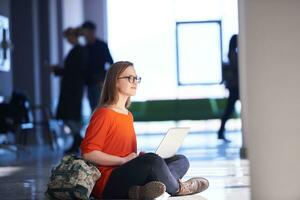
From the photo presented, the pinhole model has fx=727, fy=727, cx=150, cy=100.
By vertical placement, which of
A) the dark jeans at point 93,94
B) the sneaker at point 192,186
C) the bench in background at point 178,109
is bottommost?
the bench in background at point 178,109

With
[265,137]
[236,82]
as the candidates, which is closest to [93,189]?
[265,137]

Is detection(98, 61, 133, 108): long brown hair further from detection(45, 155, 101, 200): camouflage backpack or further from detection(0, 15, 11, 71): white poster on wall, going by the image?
detection(0, 15, 11, 71): white poster on wall

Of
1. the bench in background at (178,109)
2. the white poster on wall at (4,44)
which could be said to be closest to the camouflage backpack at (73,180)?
the white poster on wall at (4,44)

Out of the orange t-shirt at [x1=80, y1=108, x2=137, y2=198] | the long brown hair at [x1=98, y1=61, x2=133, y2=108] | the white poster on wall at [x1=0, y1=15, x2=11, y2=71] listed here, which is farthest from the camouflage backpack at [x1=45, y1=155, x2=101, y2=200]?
the white poster on wall at [x1=0, y1=15, x2=11, y2=71]

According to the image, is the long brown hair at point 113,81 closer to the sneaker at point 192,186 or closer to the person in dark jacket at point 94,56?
the sneaker at point 192,186

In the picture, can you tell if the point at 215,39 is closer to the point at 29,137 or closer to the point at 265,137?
the point at 29,137

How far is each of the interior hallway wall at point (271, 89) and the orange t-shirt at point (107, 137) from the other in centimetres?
86

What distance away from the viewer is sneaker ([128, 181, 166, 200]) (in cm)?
372

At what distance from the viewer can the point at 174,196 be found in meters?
4.18

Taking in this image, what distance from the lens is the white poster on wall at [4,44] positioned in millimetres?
11437

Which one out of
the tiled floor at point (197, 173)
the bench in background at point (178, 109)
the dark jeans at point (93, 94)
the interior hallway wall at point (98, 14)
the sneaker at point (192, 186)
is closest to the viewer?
the sneaker at point (192, 186)

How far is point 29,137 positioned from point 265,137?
9.49 meters

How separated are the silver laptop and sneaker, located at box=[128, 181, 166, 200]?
251mm

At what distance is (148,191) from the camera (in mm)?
3770
